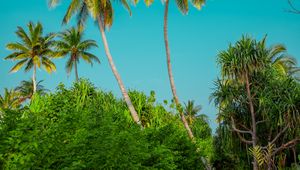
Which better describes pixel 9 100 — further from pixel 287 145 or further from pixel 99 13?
pixel 287 145

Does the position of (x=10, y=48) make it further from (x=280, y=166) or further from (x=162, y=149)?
(x=162, y=149)

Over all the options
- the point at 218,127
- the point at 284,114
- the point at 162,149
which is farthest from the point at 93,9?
the point at 162,149

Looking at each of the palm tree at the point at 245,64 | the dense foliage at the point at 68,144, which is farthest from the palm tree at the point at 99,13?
the dense foliage at the point at 68,144

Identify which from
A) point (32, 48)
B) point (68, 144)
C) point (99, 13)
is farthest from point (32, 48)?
point (68, 144)

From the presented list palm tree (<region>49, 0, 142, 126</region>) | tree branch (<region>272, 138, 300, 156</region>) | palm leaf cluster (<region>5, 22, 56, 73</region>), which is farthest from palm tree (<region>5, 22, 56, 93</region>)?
tree branch (<region>272, 138, 300, 156</region>)

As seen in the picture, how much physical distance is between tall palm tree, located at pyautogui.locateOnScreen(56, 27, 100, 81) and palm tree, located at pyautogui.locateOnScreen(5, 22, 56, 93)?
219cm

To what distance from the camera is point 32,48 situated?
52.1m

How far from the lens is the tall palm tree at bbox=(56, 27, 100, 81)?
51312 mm

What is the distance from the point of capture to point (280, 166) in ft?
83.7

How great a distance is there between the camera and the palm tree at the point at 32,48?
2025 inches

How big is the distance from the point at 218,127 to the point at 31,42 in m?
30.7

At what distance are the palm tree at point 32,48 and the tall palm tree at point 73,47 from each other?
2186mm

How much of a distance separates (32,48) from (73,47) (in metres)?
4.95

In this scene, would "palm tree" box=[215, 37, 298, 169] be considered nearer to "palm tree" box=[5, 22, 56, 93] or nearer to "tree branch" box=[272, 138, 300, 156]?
"tree branch" box=[272, 138, 300, 156]
